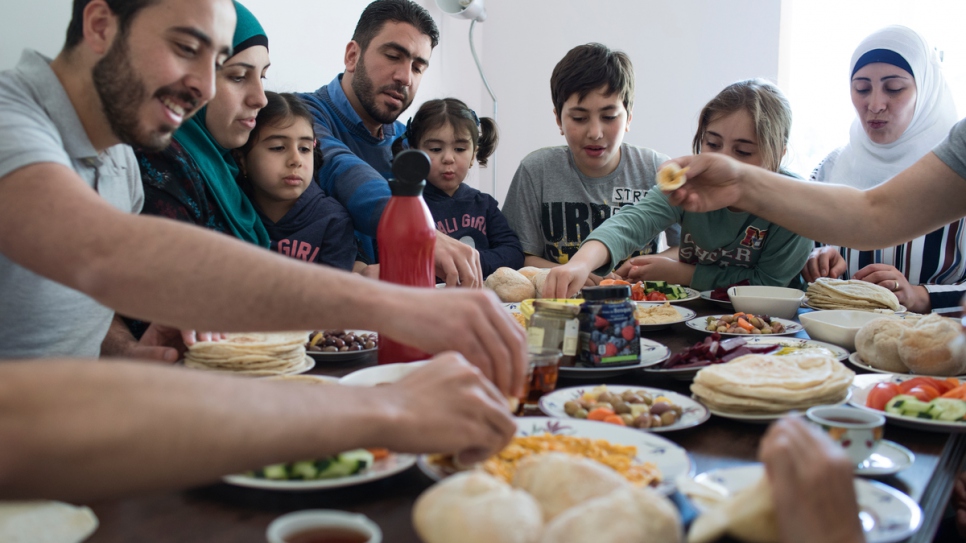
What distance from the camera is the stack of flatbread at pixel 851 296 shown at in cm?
215

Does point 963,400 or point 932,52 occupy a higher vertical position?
point 932,52

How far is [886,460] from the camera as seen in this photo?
3.28ft

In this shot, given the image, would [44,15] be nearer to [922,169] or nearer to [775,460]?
[775,460]

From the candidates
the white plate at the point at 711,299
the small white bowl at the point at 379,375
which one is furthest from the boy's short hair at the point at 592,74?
the small white bowl at the point at 379,375

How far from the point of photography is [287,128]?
8.68 ft

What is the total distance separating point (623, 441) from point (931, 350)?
2.65ft

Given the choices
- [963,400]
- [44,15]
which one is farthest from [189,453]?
[44,15]

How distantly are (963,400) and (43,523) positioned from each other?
1.38 metres

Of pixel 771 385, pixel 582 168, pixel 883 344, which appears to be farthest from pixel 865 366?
pixel 582 168

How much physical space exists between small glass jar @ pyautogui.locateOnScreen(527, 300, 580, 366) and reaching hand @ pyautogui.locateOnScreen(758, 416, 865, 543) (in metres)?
0.76

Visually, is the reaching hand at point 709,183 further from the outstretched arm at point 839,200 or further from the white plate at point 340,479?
the white plate at point 340,479

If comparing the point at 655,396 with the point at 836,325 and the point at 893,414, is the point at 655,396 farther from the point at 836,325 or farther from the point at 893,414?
the point at 836,325

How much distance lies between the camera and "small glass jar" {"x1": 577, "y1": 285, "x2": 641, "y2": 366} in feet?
4.53

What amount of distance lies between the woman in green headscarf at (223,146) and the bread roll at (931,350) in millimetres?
1914
